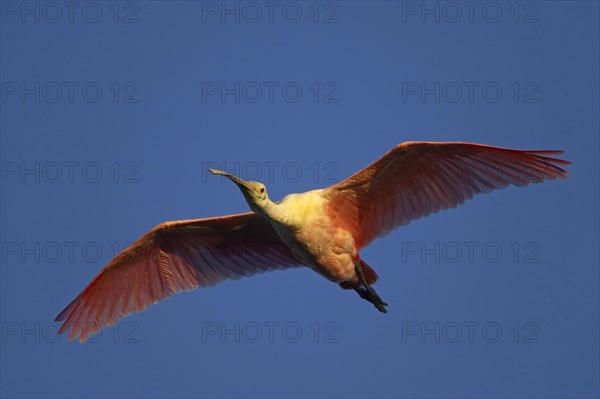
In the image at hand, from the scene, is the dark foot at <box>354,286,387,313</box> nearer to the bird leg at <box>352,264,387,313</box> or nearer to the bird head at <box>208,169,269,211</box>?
the bird leg at <box>352,264,387,313</box>

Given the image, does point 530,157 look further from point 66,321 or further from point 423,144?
point 66,321

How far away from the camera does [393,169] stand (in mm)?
14930

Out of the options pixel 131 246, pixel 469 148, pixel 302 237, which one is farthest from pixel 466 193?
pixel 131 246

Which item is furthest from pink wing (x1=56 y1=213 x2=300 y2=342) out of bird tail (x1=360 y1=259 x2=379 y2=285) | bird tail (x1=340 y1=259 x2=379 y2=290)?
bird tail (x1=360 y1=259 x2=379 y2=285)

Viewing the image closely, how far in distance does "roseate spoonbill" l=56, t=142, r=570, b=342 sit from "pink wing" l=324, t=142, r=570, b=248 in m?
0.01

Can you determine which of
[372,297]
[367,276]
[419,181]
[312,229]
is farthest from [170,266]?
[419,181]

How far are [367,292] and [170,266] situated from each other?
3252 mm

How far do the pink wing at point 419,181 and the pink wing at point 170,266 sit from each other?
1.43 meters

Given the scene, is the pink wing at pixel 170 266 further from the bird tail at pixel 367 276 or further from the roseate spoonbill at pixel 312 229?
the bird tail at pixel 367 276

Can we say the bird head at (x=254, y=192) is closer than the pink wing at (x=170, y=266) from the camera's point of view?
Yes

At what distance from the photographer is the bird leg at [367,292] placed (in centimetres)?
1495

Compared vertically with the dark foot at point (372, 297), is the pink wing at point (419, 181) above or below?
above

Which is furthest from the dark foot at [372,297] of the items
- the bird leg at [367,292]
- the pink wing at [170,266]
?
the pink wing at [170,266]

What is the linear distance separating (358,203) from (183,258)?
300 cm
